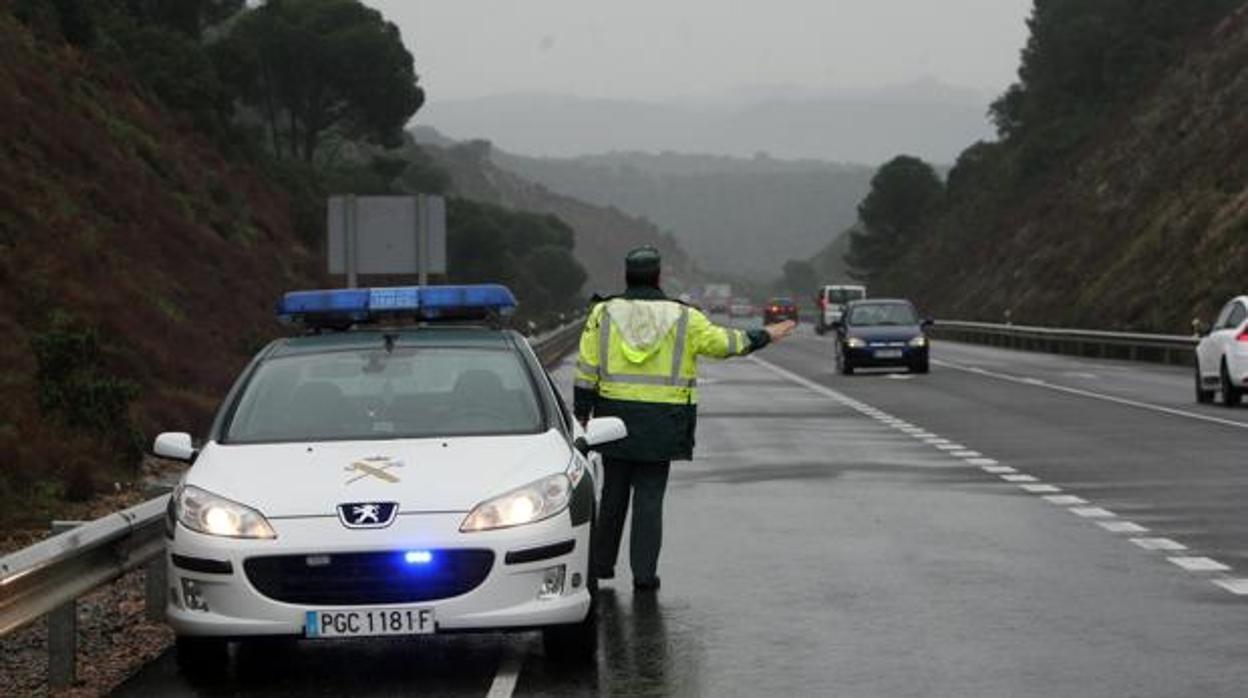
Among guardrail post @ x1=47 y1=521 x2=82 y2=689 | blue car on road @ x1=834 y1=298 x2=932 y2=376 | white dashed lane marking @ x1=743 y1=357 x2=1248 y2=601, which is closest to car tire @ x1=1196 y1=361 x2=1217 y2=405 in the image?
white dashed lane marking @ x1=743 y1=357 x2=1248 y2=601

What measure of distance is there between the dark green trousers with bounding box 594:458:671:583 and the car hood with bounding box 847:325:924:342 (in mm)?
31952

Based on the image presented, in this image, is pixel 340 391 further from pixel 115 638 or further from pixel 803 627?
pixel 803 627

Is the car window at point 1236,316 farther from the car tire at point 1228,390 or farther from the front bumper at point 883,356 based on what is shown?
the front bumper at point 883,356

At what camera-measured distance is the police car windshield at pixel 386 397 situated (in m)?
9.81

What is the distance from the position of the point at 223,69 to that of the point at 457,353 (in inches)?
2459

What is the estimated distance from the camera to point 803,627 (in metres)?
10.2

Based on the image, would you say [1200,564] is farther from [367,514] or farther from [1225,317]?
[1225,317]

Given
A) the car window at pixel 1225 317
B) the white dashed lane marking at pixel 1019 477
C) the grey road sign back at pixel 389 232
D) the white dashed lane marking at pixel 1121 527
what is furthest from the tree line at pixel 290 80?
the white dashed lane marking at pixel 1121 527

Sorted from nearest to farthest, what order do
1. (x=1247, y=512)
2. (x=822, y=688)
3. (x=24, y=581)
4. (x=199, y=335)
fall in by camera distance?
1. (x=24, y=581)
2. (x=822, y=688)
3. (x=1247, y=512)
4. (x=199, y=335)

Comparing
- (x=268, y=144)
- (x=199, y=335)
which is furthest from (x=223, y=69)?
(x=199, y=335)

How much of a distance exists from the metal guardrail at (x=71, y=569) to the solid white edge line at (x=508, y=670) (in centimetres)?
163

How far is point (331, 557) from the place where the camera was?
339 inches

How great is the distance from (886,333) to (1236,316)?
14.1 metres

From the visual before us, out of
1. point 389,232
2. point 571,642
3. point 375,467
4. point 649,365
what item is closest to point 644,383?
point 649,365
